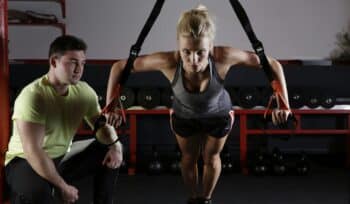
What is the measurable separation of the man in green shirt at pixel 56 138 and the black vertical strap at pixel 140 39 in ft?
1.06

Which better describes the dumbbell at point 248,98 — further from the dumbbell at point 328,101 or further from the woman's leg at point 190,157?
the woman's leg at point 190,157

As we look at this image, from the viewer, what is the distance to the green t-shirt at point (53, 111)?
191 centimetres

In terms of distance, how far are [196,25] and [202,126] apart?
49cm

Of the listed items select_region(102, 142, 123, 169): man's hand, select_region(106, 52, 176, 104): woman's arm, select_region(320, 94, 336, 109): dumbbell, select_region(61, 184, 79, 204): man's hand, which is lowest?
select_region(61, 184, 79, 204): man's hand

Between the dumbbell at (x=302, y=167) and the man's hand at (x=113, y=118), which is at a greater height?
the man's hand at (x=113, y=118)

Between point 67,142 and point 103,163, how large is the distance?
19 cm

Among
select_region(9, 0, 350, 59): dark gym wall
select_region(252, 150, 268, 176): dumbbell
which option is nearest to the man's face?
select_region(252, 150, 268, 176): dumbbell

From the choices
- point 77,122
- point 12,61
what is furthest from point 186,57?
point 12,61

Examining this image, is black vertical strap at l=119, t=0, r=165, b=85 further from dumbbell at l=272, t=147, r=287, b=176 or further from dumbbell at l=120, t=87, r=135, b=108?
dumbbell at l=272, t=147, r=287, b=176

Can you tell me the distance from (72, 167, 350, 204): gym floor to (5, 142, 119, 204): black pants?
0.99m

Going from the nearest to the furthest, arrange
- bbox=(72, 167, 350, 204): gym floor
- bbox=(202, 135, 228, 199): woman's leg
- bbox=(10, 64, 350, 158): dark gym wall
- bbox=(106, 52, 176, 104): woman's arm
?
1. bbox=(106, 52, 176, 104): woman's arm
2. bbox=(202, 135, 228, 199): woman's leg
3. bbox=(72, 167, 350, 204): gym floor
4. bbox=(10, 64, 350, 158): dark gym wall

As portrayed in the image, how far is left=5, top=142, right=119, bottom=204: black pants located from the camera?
6.29 feet

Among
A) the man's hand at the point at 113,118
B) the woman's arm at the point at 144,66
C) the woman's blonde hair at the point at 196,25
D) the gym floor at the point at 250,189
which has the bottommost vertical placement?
the gym floor at the point at 250,189

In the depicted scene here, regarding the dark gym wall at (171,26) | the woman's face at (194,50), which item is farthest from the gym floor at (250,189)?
the woman's face at (194,50)
